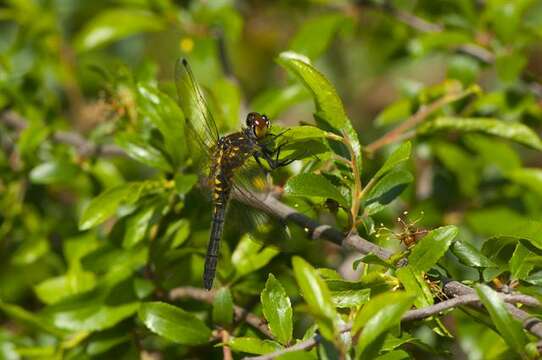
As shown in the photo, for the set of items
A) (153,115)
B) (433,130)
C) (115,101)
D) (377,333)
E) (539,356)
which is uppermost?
(115,101)

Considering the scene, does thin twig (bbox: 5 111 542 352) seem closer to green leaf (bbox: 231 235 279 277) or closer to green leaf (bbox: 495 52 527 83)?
green leaf (bbox: 231 235 279 277)

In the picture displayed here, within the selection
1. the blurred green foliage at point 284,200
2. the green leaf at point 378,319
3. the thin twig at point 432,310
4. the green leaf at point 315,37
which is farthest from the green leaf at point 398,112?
the green leaf at point 378,319

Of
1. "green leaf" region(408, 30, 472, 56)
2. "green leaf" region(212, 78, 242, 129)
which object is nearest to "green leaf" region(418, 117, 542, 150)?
"green leaf" region(408, 30, 472, 56)

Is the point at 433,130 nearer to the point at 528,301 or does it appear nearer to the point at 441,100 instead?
the point at 441,100

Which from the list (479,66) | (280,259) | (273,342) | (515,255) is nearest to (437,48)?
(479,66)

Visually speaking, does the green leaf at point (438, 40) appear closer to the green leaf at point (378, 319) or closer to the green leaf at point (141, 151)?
the green leaf at point (141, 151)

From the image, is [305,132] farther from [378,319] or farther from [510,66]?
[510,66]

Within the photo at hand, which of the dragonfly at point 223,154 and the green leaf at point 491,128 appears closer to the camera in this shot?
the dragonfly at point 223,154
